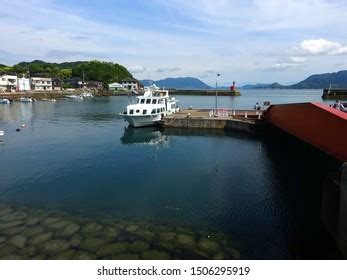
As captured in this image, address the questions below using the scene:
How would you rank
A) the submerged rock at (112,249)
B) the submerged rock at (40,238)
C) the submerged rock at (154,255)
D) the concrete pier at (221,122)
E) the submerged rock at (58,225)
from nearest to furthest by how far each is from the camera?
the submerged rock at (154,255) < the submerged rock at (112,249) < the submerged rock at (40,238) < the submerged rock at (58,225) < the concrete pier at (221,122)

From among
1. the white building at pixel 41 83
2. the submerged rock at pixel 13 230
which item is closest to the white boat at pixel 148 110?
the submerged rock at pixel 13 230

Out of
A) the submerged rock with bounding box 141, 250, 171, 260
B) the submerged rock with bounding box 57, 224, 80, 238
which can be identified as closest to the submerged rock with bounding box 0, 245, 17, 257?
the submerged rock with bounding box 57, 224, 80, 238

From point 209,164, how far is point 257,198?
976cm

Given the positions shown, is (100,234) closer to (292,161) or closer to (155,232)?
(155,232)

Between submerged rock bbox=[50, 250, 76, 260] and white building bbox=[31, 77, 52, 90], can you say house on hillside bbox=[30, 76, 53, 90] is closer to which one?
white building bbox=[31, 77, 52, 90]

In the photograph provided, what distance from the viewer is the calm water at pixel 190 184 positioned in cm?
1745

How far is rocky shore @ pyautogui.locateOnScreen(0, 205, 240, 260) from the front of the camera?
14672mm

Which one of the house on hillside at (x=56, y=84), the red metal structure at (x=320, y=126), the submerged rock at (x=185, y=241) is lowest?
the submerged rock at (x=185, y=241)

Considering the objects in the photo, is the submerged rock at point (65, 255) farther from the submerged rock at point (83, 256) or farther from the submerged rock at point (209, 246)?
the submerged rock at point (209, 246)

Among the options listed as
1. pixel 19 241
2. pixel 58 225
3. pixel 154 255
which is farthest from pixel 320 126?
pixel 19 241

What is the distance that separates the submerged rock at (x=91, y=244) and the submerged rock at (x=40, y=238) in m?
2.05

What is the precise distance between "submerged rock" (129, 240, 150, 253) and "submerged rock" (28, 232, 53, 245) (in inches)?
179

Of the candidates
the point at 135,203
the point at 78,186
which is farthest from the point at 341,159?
the point at 78,186

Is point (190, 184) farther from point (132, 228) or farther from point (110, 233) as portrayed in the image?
point (110, 233)
